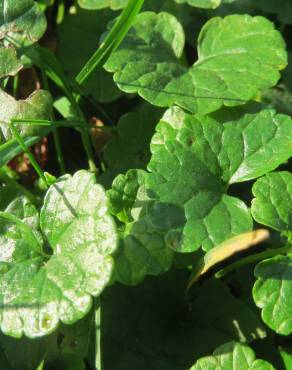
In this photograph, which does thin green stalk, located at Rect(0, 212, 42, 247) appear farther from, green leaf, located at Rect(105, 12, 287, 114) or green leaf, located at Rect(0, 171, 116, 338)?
green leaf, located at Rect(105, 12, 287, 114)

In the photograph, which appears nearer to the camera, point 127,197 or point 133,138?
point 127,197

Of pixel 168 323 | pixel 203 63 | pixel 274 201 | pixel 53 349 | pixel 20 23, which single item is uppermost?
pixel 20 23

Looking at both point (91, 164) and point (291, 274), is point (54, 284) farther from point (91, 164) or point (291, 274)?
point (91, 164)

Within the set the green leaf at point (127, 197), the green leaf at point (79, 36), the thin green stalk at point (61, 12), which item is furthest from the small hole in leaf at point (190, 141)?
the thin green stalk at point (61, 12)

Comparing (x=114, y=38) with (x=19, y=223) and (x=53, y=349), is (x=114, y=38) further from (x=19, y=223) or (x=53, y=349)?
(x=53, y=349)

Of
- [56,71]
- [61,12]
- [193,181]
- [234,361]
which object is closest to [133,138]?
[56,71]

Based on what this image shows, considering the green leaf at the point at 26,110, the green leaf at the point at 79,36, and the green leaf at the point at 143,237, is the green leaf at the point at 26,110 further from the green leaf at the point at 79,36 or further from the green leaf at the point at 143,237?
the green leaf at the point at 79,36

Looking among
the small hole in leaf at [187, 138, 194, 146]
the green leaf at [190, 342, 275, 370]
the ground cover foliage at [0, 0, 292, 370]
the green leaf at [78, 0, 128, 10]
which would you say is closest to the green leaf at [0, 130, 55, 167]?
the ground cover foliage at [0, 0, 292, 370]

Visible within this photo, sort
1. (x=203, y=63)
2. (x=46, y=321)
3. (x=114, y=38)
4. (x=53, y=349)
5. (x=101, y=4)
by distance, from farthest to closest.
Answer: (x=101, y=4) < (x=203, y=63) < (x=114, y=38) < (x=53, y=349) < (x=46, y=321)
